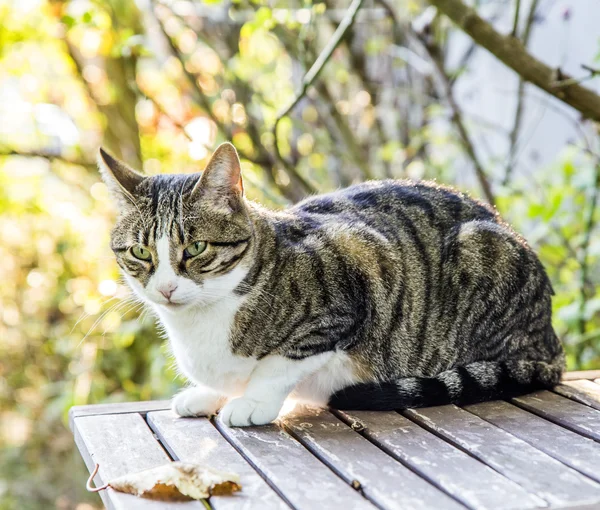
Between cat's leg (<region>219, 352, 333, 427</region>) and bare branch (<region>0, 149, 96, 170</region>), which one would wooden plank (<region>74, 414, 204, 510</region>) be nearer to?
cat's leg (<region>219, 352, 333, 427</region>)

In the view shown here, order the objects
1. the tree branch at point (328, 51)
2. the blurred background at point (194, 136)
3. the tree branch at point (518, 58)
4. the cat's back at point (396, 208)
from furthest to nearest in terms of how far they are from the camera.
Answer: the blurred background at point (194, 136)
the tree branch at point (328, 51)
the tree branch at point (518, 58)
the cat's back at point (396, 208)

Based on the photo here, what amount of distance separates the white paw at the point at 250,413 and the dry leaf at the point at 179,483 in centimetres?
37

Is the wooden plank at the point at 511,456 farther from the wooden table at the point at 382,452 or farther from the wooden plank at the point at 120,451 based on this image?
the wooden plank at the point at 120,451

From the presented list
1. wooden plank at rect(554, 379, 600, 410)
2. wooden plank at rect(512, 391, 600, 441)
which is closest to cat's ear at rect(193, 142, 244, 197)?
wooden plank at rect(512, 391, 600, 441)

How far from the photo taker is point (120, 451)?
187cm

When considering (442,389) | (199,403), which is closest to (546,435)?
(442,389)

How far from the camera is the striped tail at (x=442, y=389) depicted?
2.08 metres

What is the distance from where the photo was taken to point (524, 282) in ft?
7.48

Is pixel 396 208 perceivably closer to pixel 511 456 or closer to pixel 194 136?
pixel 511 456

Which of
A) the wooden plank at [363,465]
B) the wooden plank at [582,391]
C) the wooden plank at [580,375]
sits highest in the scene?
the wooden plank at [580,375]

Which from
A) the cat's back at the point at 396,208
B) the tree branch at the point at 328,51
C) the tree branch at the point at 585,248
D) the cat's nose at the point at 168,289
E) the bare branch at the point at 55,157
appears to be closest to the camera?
the cat's nose at the point at 168,289

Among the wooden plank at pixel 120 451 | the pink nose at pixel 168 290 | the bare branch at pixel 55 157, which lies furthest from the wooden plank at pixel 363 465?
the bare branch at pixel 55 157

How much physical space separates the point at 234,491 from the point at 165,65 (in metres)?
3.38

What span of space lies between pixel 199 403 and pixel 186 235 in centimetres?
50
